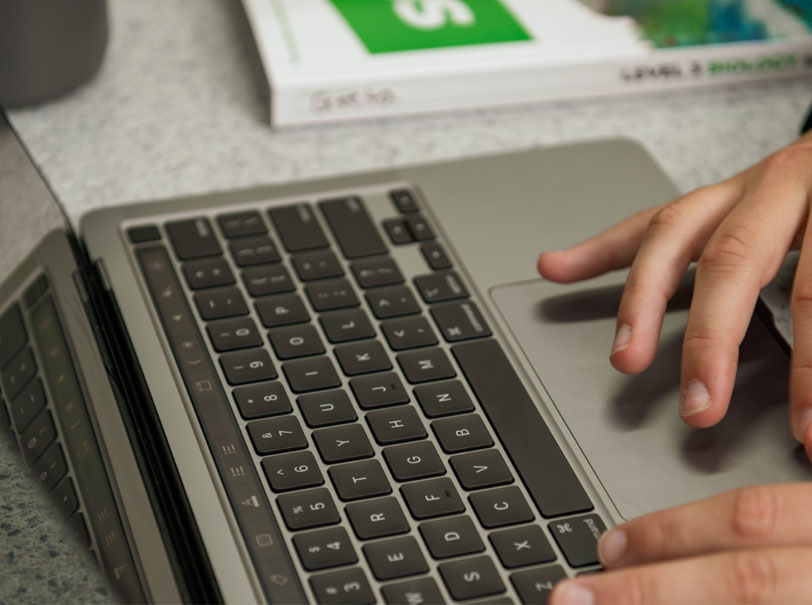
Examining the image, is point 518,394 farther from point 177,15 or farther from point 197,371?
point 177,15

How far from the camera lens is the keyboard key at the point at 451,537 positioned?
1.33 ft

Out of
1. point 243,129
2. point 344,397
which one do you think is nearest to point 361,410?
point 344,397

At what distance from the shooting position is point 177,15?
2.66 ft

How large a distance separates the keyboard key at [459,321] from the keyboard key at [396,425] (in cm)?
6

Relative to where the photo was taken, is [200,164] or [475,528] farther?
[200,164]

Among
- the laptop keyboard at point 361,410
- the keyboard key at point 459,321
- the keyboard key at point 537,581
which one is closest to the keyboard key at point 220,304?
the laptop keyboard at point 361,410

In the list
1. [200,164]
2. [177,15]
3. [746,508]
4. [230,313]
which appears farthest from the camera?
[177,15]

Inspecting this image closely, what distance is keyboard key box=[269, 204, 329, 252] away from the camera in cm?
56

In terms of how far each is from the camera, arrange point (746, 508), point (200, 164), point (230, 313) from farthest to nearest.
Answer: point (200, 164) → point (230, 313) → point (746, 508)

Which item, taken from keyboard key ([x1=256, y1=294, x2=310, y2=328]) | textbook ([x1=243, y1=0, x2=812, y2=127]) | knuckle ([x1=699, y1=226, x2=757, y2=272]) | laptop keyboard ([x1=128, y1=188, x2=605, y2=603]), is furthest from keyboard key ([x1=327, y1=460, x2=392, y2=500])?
textbook ([x1=243, y1=0, x2=812, y2=127])

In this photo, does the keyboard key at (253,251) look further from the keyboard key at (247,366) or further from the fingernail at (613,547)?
the fingernail at (613,547)

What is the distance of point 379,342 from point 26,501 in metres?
0.18

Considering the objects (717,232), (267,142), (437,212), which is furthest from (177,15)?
(717,232)

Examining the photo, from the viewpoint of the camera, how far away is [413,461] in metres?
0.44
